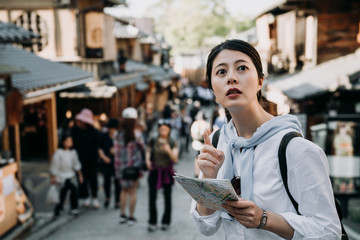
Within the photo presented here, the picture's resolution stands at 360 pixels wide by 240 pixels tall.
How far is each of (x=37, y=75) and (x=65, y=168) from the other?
6.32 feet

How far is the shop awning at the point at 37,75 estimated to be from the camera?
6.63 m

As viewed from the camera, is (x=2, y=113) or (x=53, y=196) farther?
(x=53, y=196)

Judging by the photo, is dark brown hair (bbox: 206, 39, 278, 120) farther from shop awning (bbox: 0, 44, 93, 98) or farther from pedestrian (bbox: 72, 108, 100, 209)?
pedestrian (bbox: 72, 108, 100, 209)

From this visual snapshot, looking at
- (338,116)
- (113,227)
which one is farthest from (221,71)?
(113,227)

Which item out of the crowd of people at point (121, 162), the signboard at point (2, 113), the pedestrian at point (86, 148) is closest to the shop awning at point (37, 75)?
the signboard at point (2, 113)

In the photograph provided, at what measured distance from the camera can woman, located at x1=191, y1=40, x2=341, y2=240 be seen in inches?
69.2

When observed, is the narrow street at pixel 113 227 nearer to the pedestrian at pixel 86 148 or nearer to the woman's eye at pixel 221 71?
the pedestrian at pixel 86 148

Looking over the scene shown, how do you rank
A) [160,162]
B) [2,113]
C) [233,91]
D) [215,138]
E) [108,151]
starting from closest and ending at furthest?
[233,91] < [215,138] < [2,113] < [160,162] < [108,151]

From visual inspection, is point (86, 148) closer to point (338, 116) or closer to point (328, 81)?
point (338, 116)

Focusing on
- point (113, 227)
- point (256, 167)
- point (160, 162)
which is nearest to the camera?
point (256, 167)

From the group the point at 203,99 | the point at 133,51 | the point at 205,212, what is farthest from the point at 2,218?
the point at 203,99

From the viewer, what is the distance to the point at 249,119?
6.93 ft

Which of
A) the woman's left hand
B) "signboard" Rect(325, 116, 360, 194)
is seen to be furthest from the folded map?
"signboard" Rect(325, 116, 360, 194)

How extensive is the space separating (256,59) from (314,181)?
729mm
